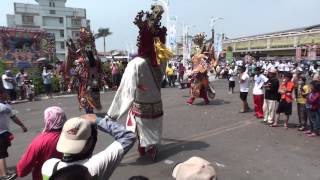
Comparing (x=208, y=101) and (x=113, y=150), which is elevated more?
(x=113, y=150)

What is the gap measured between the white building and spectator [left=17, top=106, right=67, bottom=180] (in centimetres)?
7218

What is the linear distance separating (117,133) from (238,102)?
36.1 ft

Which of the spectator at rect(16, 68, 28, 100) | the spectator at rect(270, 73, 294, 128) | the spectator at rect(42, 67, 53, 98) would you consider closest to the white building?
the spectator at rect(42, 67, 53, 98)

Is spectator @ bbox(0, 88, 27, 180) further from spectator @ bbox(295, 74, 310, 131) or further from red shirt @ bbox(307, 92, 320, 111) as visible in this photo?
spectator @ bbox(295, 74, 310, 131)

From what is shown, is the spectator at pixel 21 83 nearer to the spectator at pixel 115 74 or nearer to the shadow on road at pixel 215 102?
the spectator at pixel 115 74

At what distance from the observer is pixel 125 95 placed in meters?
5.86

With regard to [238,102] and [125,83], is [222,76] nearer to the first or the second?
[238,102]

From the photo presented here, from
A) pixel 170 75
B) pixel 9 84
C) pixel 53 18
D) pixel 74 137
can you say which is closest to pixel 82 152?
pixel 74 137

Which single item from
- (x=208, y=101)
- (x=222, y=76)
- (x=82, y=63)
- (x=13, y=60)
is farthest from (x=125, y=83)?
(x=222, y=76)

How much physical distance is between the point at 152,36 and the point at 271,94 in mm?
4218

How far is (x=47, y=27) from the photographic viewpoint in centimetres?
7806

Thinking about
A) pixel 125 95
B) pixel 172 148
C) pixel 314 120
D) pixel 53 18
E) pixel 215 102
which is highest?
pixel 53 18

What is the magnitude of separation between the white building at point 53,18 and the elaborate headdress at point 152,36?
69.7m

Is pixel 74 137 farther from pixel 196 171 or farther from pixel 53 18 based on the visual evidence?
pixel 53 18
